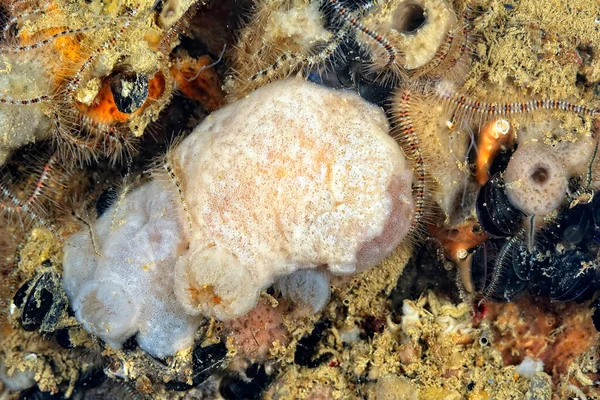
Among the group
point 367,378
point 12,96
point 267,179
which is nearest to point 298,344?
point 367,378

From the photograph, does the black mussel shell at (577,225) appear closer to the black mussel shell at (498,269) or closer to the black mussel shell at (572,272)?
the black mussel shell at (572,272)

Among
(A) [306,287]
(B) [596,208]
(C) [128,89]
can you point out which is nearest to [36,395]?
Result: (A) [306,287]

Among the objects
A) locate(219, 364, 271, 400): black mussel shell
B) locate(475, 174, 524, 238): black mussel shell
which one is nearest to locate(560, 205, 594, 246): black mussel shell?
locate(475, 174, 524, 238): black mussel shell

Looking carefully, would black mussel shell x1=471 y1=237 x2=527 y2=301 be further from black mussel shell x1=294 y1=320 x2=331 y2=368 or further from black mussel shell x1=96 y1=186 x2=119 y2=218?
black mussel shell x1=96 y1=186 x2=119 y2=218

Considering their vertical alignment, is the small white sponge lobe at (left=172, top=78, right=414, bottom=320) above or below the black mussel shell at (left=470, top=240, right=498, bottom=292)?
above

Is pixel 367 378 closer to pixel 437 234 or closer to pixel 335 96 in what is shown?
pixel 437 234

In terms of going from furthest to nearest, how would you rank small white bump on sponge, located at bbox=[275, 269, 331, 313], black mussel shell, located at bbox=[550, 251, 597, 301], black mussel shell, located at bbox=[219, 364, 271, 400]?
black mussel shell, located at bbox=[219, 364, 271, 400] < black mussel shell, located at bbox=[550, 251, 597, 301] < small white bump on sponge, located at bbox=[275, 269, 331, 313]

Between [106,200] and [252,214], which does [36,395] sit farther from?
[252,214]
